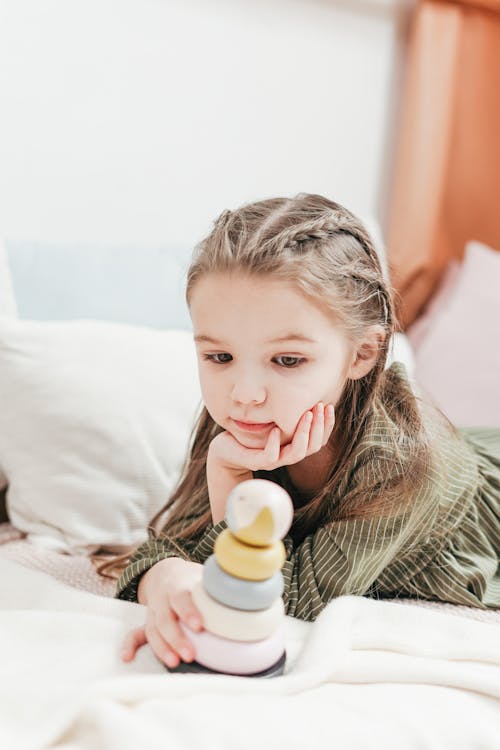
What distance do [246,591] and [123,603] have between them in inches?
10.4

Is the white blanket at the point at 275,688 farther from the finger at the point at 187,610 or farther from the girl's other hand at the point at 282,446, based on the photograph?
the girl's other hand at the point at 282,446

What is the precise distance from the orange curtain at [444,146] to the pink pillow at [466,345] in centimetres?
14

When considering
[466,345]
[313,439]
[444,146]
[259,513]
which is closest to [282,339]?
[313,439]

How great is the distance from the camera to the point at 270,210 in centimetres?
99

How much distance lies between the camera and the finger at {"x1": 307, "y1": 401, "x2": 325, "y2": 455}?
95 centimetres

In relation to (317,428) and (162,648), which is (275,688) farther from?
(317,428)

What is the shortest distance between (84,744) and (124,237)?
4.14 feet

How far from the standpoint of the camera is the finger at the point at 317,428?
3.13ft

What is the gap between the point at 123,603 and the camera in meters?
0.93

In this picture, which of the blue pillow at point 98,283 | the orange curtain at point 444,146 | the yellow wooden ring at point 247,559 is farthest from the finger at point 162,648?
the orange curtain at point 444,146

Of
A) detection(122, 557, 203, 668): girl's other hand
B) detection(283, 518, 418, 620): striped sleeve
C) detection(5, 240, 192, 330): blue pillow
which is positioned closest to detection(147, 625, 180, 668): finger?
detection(122, 557, 203, 668): girl's other hand

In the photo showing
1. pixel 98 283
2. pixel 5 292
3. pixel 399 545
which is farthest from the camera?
pixel 98 283

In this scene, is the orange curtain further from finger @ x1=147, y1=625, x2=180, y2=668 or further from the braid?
finger @ x1=147, y1=625, x2=180, y2=668

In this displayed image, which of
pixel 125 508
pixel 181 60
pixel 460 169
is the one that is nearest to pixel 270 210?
pixel 125 508
